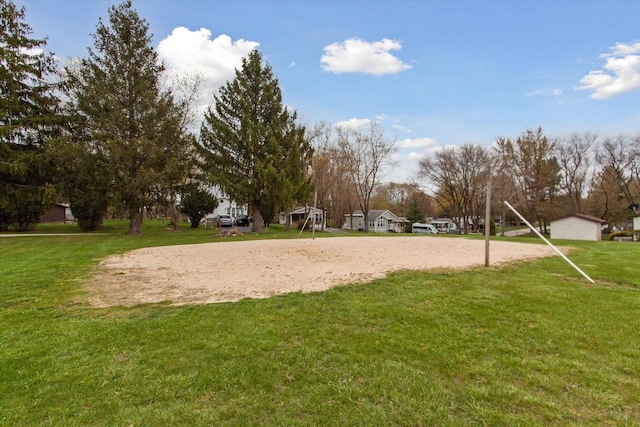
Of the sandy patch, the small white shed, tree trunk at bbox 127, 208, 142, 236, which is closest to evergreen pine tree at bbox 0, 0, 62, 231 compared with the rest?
tree trunk at bbox 127, 208, 142, 236

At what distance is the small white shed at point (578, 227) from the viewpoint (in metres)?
23.0

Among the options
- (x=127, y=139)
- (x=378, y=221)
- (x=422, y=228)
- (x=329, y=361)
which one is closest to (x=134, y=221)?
(x=127, y=139)

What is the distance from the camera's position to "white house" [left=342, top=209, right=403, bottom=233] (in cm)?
5872

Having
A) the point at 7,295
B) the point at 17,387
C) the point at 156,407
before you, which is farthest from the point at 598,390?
the point at 7,295

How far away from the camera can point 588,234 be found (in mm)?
Result: 23125

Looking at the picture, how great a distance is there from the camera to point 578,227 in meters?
23.7

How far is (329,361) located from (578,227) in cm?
2732

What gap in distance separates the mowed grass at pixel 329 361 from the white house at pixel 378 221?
174ft

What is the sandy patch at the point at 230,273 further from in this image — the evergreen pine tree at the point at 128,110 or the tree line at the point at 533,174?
the tree line at the point at 533,174

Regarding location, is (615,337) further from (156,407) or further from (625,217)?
(625,217)

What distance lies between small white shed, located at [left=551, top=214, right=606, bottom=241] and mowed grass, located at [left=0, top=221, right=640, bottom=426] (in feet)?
72.3

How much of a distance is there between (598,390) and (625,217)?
5675cm

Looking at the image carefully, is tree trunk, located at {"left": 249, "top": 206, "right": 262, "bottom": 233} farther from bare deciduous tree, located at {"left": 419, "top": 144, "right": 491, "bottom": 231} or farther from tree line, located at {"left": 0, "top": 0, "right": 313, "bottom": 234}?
bare deciduous tree, located at {"left": 419, "top": 144, "right": 491, "bottom": 231}

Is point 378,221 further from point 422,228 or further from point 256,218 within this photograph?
point 256,218
